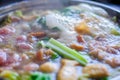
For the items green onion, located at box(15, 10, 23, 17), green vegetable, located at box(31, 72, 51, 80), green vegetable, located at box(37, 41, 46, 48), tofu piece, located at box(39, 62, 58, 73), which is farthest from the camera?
green onion, located at box(15, 10, 23, 17)

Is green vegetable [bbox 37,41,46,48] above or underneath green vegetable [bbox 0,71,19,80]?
above

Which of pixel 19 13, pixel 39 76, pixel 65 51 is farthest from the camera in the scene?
pixel 19 13

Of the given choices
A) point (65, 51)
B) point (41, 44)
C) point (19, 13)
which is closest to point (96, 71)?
point (65, 51)

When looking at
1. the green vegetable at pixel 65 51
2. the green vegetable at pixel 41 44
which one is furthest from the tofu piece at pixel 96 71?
the green vegetable at pixel 41 44

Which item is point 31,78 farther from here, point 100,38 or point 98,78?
point 100,38

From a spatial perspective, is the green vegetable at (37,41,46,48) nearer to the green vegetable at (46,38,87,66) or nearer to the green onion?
the green vegetable at (46,38,87,66)

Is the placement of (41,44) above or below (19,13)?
below

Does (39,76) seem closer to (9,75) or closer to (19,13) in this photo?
(9,75)

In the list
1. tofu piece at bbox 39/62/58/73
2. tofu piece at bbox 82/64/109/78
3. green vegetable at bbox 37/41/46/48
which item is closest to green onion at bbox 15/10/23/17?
green vegetable at bbox 37/41/46/48

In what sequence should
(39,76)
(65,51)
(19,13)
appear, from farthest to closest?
1. (19,13)
2. (65,51)
3. (39,76)

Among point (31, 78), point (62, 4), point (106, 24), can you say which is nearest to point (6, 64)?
point (31, 78)
